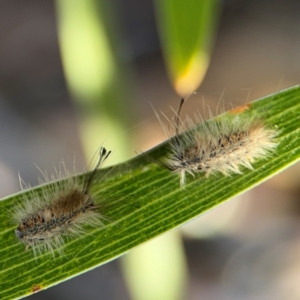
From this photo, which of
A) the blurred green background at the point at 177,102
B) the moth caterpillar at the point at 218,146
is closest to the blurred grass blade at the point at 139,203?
the moth caterpillar at the point at 218,146

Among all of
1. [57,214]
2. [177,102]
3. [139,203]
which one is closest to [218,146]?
[139,203]

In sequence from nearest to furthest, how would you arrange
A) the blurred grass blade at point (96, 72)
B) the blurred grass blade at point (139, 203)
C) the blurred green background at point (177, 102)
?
Answer: 1. the blurred grass blade at point (139, 203)
2. the blurred grass blade at point (96, 72)
3. the blurred green background at point (177, 102)

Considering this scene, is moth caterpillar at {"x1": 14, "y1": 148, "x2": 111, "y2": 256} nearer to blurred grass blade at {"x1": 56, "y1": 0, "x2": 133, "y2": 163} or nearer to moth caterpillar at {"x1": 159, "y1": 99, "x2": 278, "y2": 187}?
moth caterpillar at {"x1": 159, "y1": 99, "x2": 278, "y2": 187}

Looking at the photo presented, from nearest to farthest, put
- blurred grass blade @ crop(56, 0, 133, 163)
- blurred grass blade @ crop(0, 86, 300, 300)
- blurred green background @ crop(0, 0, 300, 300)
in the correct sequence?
blurred grass blade @ crop(0, 86, 300, 300) → blurred grass blade @ crop(56, 0, 133, 163) → blurred green background @ crop(0, 0, 300, 300)

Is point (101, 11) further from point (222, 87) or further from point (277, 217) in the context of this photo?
point (277, 217)

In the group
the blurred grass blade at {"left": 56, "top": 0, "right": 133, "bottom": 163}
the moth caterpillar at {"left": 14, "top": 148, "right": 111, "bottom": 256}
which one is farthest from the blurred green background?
the moth caterpillar at {"left": 14, "top": 148, "right": 111, "bottom": 256}

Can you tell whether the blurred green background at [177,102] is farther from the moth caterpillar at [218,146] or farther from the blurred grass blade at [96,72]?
the moth caterpillar at [218,146]
